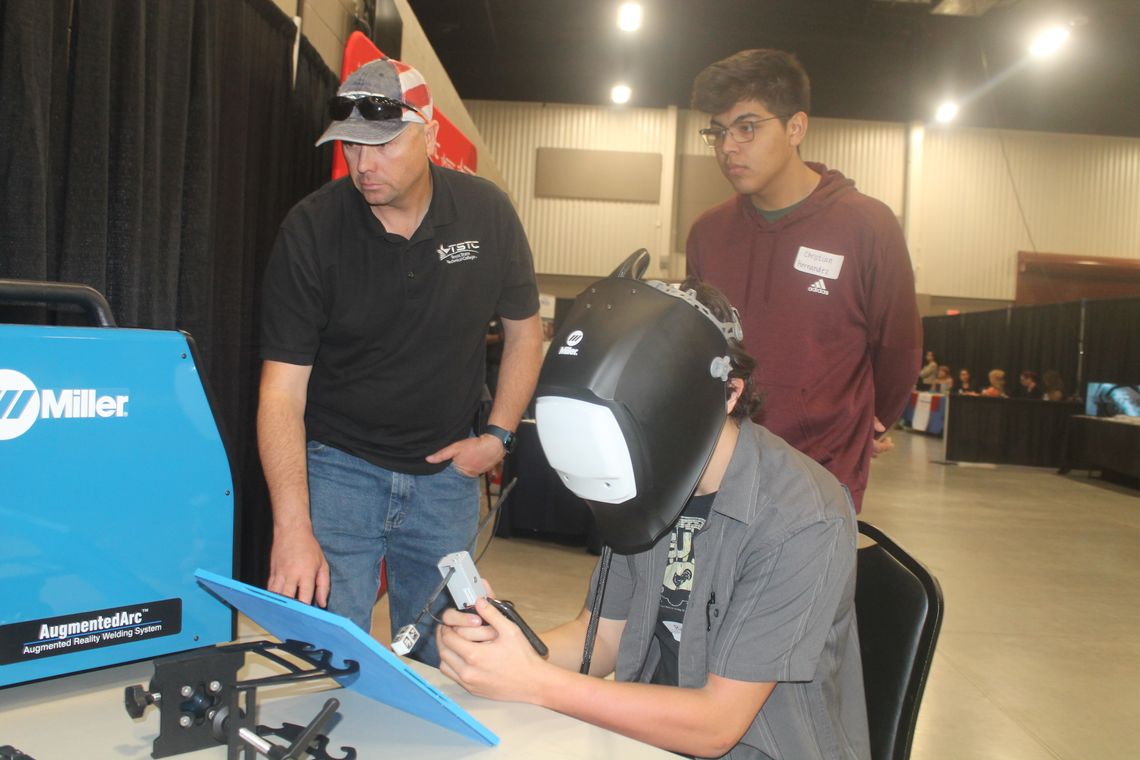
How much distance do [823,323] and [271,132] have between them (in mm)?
2593

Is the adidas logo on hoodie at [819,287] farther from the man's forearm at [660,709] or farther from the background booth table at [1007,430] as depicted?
the background booth table at [1007,430]

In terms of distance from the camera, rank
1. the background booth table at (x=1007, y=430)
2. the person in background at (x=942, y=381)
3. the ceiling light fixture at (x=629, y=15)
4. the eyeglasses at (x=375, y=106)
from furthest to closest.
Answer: the person in background at (x=942, y=381)
the background booth table at (x=1007, y=430)
the ceiling light fixture at (x=629, y=15)
the eyeglasses at (x=375, y=106)

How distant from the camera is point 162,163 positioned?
268 cm

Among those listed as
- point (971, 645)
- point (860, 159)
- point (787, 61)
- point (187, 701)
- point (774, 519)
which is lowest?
point (971, 645)

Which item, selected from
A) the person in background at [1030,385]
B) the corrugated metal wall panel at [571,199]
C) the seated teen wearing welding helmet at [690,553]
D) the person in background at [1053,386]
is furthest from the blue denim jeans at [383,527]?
the corrugated metal wall panel at [571,199]

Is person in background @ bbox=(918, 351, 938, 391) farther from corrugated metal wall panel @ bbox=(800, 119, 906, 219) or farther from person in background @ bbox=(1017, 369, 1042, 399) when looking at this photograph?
person in background @ bbox=(1017, 369, 1042, 399)

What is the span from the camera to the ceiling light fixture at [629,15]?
1008 cm

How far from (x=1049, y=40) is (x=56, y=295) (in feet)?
39.8

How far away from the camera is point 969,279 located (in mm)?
15922

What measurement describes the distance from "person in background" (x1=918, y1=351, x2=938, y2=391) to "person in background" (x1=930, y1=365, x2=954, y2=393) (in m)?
0.08

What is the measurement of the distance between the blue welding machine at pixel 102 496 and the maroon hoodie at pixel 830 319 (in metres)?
1.21

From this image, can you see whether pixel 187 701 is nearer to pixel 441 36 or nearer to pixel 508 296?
pixel 508 296

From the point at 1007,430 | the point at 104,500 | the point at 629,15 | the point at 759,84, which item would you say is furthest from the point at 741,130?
the point at 1007,430

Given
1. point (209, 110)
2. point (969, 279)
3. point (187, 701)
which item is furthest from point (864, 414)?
point (969, 279)
